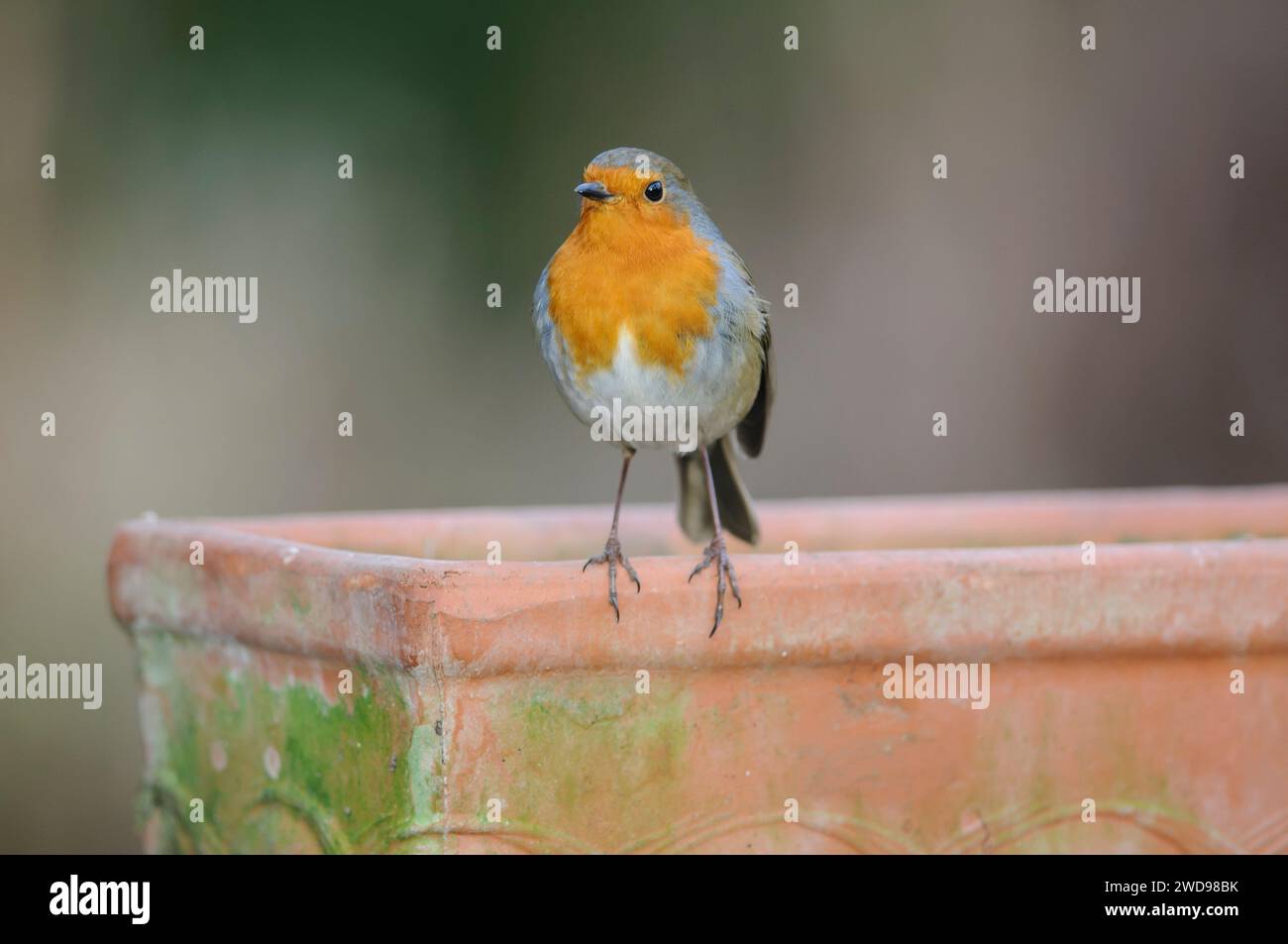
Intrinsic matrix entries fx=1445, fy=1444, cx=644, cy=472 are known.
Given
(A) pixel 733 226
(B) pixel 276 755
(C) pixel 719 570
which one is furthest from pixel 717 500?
(A) pixel 733 226

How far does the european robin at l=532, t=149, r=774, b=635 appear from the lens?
2.29 meters

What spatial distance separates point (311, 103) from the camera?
4648mm

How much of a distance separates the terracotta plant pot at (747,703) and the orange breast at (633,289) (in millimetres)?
451

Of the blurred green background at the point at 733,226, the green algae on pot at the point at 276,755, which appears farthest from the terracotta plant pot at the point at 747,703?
the blurred green background at the point at 733,226

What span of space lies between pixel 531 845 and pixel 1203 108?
373cm

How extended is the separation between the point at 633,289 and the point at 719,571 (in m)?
0.58

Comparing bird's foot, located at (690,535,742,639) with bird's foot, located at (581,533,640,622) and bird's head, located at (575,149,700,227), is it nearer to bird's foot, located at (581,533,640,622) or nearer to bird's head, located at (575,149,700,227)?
bird's foot, located at (581,533,640,622)

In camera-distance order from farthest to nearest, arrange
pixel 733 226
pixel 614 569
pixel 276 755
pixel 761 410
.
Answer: pixel 733 226, pixel 761 410, pixel 276 755, pixel 614 569

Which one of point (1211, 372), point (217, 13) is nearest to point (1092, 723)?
point (1211, 372)

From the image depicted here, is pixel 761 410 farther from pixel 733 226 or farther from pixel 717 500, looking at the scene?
pixel 733 226

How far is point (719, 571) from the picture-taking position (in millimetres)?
1917

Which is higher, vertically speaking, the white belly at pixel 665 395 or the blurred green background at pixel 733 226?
the blurred green background at pixel 733 226

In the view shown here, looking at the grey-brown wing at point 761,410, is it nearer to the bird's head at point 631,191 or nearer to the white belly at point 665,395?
the white belly at point 665,395

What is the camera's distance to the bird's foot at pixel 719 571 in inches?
73.5
